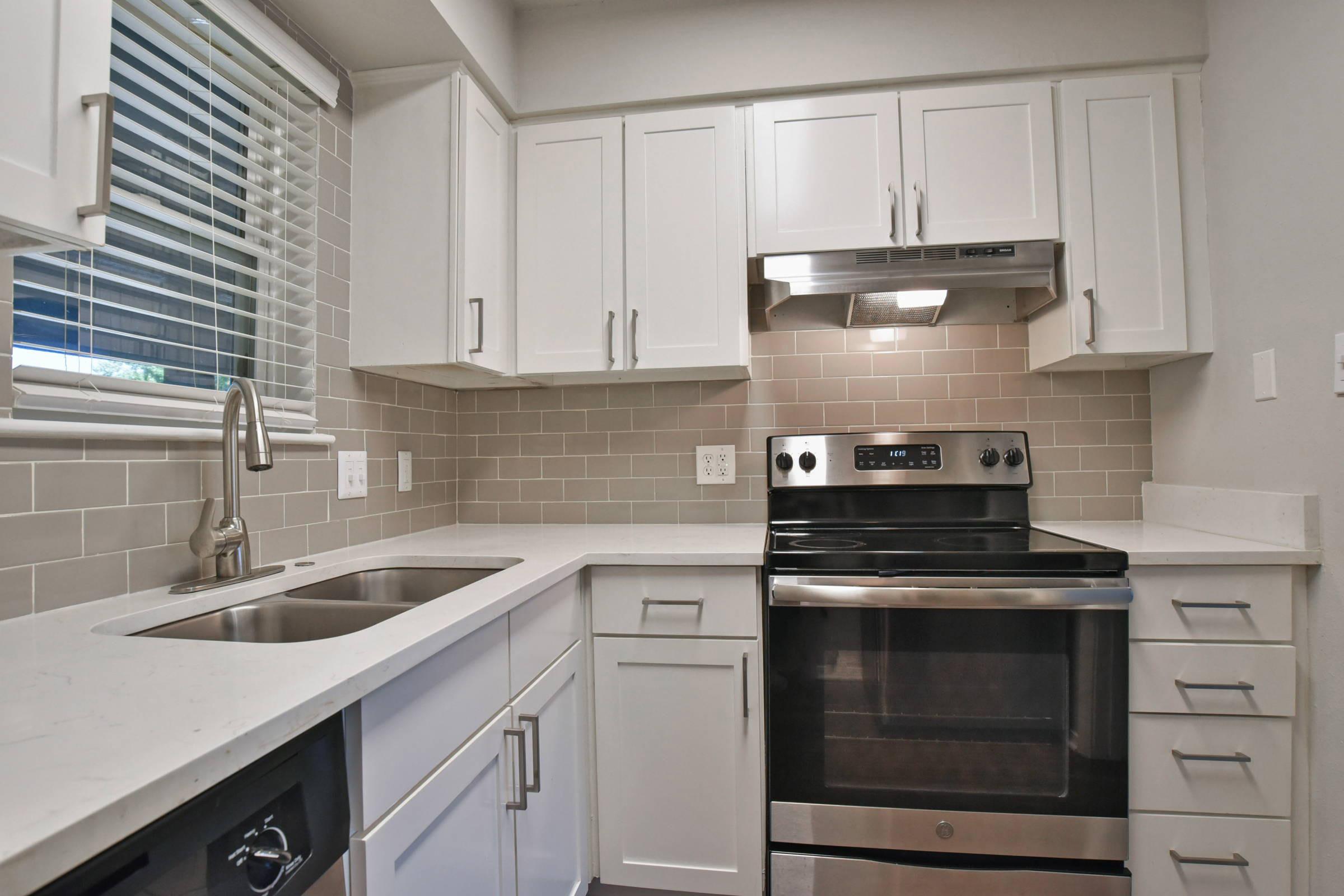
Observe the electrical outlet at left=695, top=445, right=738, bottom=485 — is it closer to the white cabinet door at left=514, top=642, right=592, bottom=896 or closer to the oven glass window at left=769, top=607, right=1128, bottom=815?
the oven glass window at left=769, top=607, right=1128, bottom=815

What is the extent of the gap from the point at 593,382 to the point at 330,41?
118 centimetres

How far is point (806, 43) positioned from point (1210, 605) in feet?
6.08

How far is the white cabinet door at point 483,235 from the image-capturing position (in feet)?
5.87

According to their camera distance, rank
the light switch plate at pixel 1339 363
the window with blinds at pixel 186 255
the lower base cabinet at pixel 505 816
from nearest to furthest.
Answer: the lower base cabinet at pixel 505 816 < the window with blinds at pixel 186 255 < the light switch plate at pixel 1339 363

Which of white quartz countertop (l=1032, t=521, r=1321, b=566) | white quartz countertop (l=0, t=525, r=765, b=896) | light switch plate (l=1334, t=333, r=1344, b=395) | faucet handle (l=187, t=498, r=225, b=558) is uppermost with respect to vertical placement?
light switch plate (l=1334, t=333, r=1344, b=395)

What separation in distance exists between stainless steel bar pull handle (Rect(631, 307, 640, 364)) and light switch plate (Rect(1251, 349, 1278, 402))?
5.30 ft

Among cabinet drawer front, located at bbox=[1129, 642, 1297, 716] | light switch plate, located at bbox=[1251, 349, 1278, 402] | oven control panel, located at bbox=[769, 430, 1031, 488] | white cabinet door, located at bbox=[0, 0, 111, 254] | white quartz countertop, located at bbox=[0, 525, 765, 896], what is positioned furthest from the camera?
oven control panel, located at bbox=[769, 430, 1031, 488]

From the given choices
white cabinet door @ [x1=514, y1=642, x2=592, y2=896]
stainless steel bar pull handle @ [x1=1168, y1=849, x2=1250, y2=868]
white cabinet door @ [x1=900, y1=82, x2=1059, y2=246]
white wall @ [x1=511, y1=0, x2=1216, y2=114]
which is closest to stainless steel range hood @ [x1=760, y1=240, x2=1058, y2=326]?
white cabinet door @ [x1=900, y1=82, x2=1059, y2=246]

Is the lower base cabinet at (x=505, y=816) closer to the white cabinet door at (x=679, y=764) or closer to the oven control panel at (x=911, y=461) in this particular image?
the white cabinet door at (x=679, y=764)

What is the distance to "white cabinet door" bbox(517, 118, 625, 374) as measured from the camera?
200 cm

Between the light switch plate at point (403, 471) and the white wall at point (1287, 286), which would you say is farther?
the light switch plate at point (403, 471)

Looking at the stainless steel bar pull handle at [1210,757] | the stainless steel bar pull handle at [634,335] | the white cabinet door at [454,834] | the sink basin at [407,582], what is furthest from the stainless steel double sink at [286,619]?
the stainless steel bar pull handle at [1210,757]

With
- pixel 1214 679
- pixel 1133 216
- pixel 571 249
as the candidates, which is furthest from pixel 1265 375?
pixel 571 249

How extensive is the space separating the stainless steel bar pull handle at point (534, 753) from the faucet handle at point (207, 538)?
2.14ft
